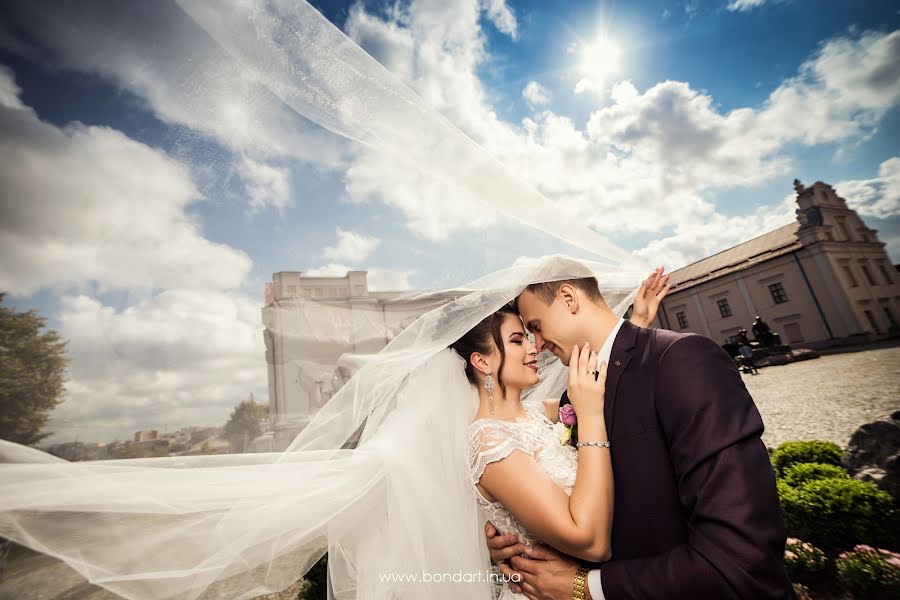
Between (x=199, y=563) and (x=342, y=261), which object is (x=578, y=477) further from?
(x=199, y=563)

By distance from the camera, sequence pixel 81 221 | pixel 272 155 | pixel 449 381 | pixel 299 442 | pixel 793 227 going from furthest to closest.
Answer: pixel 793 227 → pixel 449 381 → pixel 299 442 → pixel 272 155 → pixel 81 221

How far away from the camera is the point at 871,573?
3.72 m

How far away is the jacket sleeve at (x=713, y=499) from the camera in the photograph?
1.37 metres

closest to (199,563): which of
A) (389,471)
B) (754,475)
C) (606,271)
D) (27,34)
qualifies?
(389,471)

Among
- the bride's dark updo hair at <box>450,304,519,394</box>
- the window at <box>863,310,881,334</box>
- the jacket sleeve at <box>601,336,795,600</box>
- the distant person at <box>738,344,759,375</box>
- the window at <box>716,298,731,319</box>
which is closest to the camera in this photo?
the jacket sleeve at <box>601,336,795,600</box>

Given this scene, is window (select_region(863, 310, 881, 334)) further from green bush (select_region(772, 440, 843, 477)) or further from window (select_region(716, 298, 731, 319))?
green bush (select_region(772, 440, 843, 477))

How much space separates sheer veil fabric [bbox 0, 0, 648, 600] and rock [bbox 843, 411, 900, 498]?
611 cm

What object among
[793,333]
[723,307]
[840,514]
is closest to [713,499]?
[840,514]

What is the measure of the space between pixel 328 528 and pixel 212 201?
5.40 feet

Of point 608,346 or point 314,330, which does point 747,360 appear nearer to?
point 608,346

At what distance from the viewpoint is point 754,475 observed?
144 centimetres

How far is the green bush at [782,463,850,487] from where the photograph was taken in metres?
5.09

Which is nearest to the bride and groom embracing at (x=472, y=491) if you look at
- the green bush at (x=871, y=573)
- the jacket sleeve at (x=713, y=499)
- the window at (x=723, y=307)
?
the jacket sleeve at (x=713, y=499)

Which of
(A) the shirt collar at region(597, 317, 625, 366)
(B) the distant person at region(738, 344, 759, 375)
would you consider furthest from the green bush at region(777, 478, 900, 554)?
(B) the distant person at region(738, 344, 759, 375)
